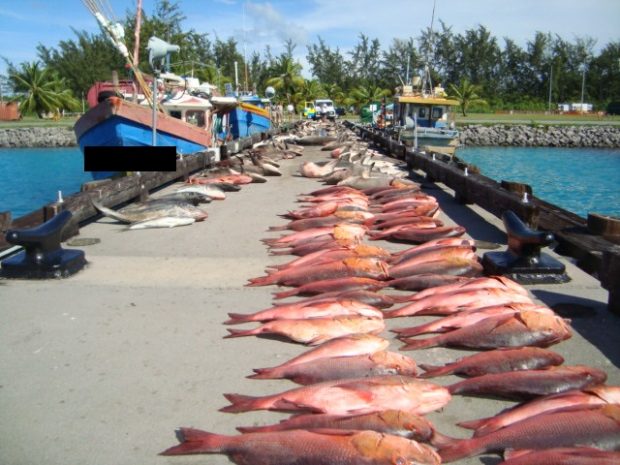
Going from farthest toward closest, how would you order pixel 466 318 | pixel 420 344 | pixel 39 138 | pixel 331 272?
pixel 39 138
pixel 331 272
pixel 466 318
pixel 420 344

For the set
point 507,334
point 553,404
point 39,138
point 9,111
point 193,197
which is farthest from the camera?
point 9,111

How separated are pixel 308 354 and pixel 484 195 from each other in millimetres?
5368

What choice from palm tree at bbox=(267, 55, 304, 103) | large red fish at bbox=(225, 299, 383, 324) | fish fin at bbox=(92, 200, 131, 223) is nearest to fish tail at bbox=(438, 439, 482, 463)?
large red fish at bbox=(225, 299, 383, 324)

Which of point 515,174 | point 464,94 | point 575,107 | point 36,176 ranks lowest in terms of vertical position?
point 36,176

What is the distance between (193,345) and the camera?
13.1ft

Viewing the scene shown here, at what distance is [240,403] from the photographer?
310 centimetres

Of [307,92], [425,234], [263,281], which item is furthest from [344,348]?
[307,92]

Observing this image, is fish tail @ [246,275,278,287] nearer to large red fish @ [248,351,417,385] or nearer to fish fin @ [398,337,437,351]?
fish fin @ [398,337,437,351]

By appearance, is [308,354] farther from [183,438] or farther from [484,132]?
[484,132]

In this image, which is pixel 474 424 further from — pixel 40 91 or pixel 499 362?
pixel 40 91

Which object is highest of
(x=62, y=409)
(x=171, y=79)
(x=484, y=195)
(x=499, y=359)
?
(x=171, y=79)

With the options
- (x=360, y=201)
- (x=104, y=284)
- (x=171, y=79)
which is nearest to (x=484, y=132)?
(x=171, y=79)

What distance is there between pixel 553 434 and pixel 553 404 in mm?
273

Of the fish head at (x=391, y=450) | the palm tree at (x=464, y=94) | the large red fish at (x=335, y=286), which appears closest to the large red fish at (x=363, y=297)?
the large red fish at (x=335, y=286)
